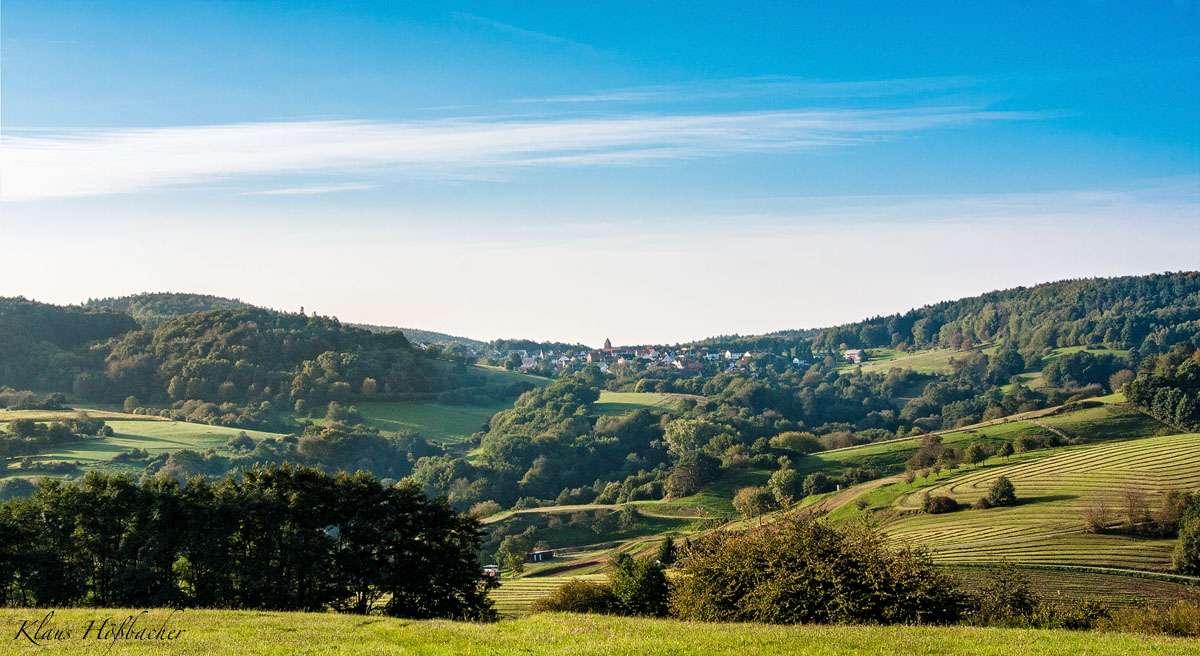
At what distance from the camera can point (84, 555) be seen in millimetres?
28641

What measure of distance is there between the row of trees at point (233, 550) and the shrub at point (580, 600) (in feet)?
10.2

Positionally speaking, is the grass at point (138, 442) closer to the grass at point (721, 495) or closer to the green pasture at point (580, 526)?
the green pasture at point (580, 526)

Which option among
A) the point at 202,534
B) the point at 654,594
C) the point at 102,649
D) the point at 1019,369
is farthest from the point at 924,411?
the point at 102,649

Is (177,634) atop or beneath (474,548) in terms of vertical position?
atop

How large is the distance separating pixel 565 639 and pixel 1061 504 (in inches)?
2201

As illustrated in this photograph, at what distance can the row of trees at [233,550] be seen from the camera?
27.7 meters

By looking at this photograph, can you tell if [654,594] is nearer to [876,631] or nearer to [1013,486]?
[876,631]

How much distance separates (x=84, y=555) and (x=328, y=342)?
5059 inches

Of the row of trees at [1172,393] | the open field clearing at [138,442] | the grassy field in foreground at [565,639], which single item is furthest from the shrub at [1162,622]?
the open field clearing at [138,442]

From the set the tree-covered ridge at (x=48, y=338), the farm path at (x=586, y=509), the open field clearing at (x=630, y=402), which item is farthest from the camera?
the open field clearing at (x=630, y=402)

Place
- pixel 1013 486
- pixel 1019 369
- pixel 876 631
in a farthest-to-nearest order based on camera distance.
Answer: pixel 1019 369 → pixel 1013 486 → pixel 876 631

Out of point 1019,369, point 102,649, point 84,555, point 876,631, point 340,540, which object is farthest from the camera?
point 1019,369

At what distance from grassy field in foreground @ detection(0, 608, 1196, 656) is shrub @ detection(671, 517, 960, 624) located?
406 centimetres

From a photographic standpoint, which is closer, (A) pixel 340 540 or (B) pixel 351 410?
(A) pixel 340 540
